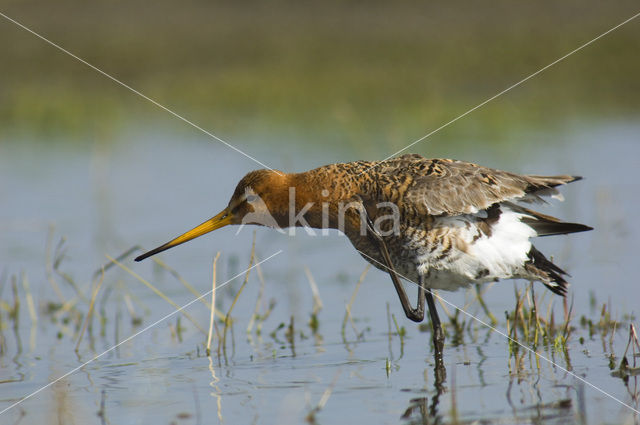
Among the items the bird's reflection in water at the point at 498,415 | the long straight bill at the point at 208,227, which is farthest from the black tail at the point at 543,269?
the long straight bill at the point at 208,227

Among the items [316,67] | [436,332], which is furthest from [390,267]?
[316,67]

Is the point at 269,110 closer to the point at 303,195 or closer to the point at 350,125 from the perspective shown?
the point at 350,125

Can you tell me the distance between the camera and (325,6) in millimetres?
19422

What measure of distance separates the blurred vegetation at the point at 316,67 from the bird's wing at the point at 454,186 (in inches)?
233

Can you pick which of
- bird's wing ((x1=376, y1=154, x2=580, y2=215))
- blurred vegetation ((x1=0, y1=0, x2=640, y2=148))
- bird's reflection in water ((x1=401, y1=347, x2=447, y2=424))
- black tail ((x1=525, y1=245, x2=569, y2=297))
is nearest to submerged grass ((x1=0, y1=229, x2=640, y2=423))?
bird's reflection in water ((x1=401, y1=347, x2=447, y2=424))

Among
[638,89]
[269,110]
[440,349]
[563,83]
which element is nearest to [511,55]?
[563,83]

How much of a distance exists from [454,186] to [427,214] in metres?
0.22

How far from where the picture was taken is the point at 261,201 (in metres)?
5.87

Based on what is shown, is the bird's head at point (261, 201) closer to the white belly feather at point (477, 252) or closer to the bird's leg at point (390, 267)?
the bird's leg at point (390, 267)

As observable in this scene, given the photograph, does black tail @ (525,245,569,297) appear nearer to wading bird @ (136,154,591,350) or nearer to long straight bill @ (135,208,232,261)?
wading bird @ (136,154,591,350)

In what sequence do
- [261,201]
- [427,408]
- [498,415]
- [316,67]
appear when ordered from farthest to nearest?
[316,67] → [261,201] → [427,408] → [498,415]

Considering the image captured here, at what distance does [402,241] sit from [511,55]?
1161 centimetres

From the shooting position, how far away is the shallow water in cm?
495

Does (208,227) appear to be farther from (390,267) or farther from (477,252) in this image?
(477,252)
